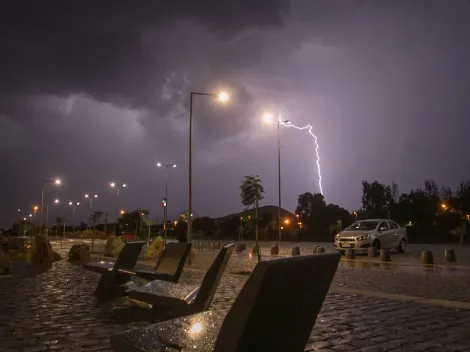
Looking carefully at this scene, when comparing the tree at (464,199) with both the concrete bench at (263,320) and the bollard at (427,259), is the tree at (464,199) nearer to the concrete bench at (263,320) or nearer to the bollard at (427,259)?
the bollard at (427,259)

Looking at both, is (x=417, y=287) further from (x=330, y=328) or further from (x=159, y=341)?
(x=159, y=341)

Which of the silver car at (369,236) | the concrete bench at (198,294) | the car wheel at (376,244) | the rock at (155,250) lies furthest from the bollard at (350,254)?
the concrete bench at (198,294)

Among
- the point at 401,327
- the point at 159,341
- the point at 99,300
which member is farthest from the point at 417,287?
the point at 159,341

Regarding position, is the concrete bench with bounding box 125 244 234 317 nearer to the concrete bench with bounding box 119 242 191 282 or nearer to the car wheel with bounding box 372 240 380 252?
the concrete bench with bounding box 119 242 191 282

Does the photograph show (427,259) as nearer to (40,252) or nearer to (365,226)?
(365,226)

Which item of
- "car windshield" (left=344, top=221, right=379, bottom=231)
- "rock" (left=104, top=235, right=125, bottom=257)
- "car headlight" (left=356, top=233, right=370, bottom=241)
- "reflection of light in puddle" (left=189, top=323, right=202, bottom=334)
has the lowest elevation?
"rock" (left=104, top=235, right=125, bottom=257)

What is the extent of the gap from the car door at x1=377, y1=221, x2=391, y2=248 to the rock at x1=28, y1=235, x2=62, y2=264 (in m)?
15.3

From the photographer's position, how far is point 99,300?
25.6 ft

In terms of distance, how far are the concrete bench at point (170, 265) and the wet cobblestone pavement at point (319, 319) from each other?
1.91ft

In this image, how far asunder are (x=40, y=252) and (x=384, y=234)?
16.2 meters

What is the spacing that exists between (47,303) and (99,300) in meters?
0.86

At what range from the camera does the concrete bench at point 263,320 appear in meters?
2.47

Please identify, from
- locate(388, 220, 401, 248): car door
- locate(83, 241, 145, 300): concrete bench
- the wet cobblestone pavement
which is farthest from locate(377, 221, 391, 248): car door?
locate(83, 241, 145, 300): concrete bench

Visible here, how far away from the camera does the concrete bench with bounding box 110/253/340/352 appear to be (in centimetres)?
247
